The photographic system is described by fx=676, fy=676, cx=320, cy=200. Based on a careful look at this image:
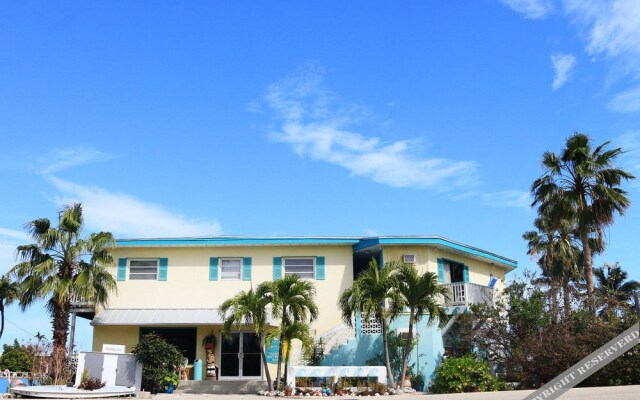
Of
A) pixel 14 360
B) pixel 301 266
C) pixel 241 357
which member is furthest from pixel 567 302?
pixel 14 360

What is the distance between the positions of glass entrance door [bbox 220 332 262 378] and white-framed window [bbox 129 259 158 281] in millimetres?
4261

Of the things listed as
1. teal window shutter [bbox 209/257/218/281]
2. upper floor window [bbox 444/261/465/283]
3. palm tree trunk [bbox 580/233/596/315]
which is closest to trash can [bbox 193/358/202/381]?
teal window shutter [bbox 209/257/218/281]

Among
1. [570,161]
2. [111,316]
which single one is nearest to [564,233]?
[570,161]

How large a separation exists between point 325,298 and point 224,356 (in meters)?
4.69

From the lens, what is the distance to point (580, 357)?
21.0 meters

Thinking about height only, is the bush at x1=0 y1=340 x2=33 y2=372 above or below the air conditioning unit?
below

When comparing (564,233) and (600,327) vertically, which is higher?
(564,233)

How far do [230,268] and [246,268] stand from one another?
0.75 metres

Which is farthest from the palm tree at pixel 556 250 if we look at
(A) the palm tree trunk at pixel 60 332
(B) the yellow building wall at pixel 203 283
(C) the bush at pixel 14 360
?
(C) the bush at pixel 14 360

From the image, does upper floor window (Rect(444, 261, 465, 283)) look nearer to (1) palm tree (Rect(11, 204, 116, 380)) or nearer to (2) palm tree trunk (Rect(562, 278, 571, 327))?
(2) palm tree trunk (Rect(562, 278, 571, 327))

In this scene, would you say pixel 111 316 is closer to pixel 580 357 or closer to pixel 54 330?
pixel 54 330

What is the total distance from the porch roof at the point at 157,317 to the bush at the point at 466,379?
277 inches

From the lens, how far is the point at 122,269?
28328 millimetres

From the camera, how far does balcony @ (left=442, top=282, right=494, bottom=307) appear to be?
2577cm
